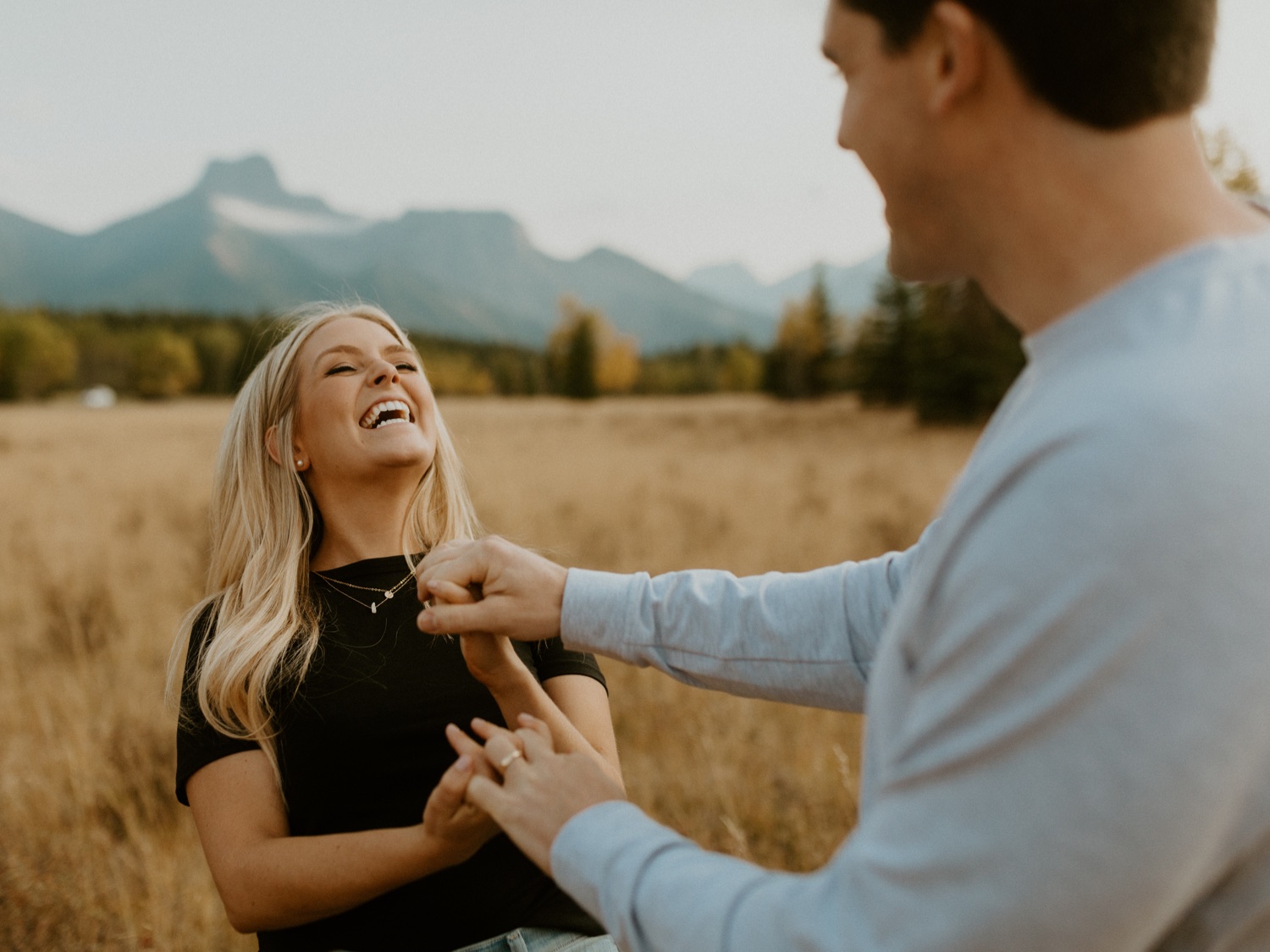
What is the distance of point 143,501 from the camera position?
34.7 ft

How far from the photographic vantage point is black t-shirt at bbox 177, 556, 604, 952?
81.6 inches

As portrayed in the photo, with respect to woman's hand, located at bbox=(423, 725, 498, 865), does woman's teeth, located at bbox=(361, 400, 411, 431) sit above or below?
above

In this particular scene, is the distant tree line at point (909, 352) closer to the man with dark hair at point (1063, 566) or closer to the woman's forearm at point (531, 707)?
the woman's forearm at point (531, 707)

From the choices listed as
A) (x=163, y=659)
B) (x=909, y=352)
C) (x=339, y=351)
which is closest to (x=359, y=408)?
(x=339, y=351)

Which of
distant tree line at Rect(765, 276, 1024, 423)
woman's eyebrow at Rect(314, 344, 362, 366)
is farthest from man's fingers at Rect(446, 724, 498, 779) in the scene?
distant tree line at Rect(765, 276, 1024, 423)

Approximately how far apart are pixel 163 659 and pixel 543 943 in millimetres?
4260

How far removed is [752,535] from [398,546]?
6.37 metres

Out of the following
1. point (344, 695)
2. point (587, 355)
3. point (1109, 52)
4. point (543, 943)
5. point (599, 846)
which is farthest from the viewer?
point (587, 355)

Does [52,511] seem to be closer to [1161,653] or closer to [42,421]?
[1161,653]

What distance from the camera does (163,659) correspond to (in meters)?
5.51

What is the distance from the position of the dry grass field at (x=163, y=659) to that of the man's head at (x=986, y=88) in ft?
8.40

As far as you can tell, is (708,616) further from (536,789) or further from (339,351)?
(339,351)

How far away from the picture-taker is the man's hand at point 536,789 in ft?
4.26

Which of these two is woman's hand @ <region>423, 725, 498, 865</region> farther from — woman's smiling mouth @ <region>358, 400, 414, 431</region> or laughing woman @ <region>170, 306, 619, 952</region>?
woman's smiling mouth @ <region>358, 400, 414, 431</region>
